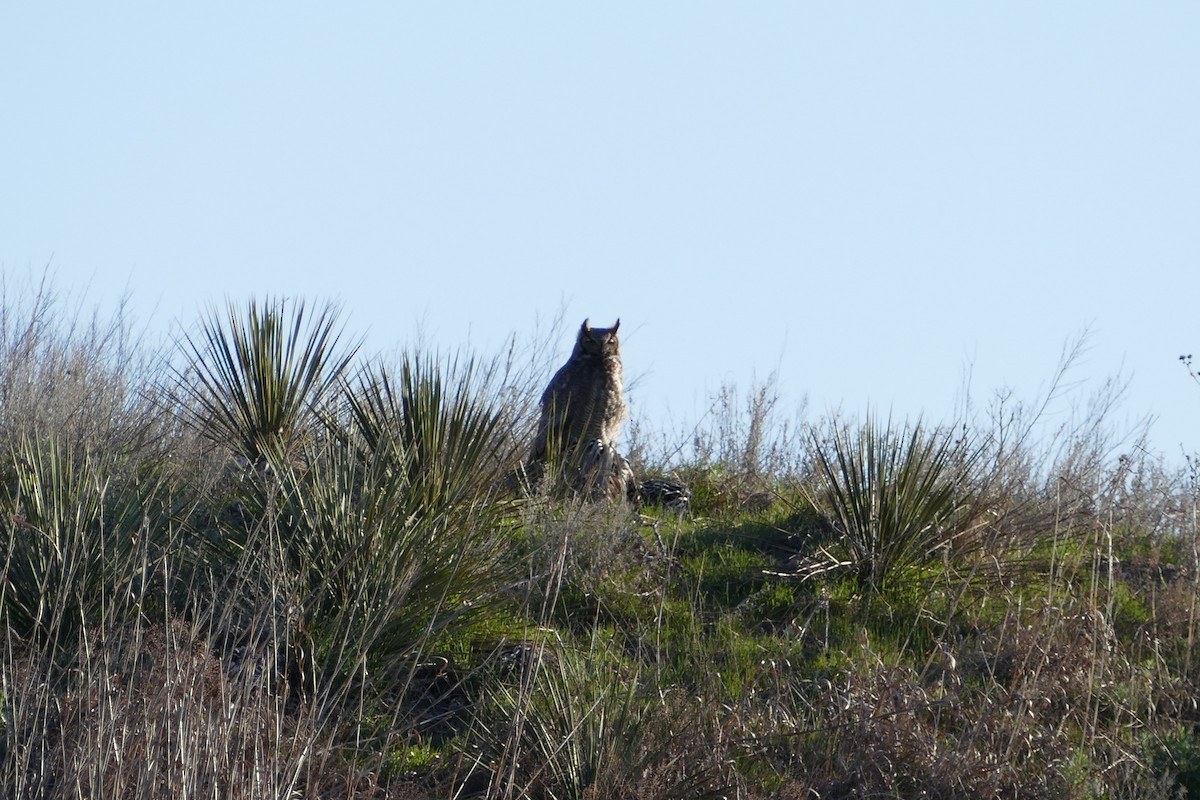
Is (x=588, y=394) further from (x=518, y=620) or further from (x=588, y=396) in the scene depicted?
(x=518, y=620)

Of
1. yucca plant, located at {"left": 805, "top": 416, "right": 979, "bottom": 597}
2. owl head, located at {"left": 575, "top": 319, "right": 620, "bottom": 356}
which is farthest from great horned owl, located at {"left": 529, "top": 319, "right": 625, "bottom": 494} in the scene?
yucca plant, located at {"left": 805, "top": 416, "right": 979, "bottom": 597}

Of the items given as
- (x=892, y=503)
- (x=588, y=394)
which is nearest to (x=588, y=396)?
(x=588, y=394)

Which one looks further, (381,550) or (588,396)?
(588,396)

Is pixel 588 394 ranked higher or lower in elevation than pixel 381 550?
higher

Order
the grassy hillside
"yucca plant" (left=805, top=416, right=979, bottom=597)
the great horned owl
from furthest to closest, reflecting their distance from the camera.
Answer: the great horned owl < "yucca plant" (left=805, top=416, right=979, bottom=597) < the grassy hillside

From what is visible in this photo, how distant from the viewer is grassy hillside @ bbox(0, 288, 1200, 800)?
207 inches

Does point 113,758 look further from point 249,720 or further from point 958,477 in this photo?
point 958,477

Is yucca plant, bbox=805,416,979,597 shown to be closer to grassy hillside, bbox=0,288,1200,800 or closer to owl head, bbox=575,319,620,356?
grassy hillside, bbox=0,288,1200,800

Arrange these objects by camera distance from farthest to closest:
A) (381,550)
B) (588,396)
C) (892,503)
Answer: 1. (588,396)
2. (892,503)
3. (381,550)

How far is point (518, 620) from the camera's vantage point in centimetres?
732

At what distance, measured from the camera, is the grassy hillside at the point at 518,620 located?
5.25 m

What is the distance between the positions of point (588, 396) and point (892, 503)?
110 inches

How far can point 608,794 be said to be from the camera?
5.68 meters

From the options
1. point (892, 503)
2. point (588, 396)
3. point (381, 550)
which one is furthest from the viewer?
point (588, 396)
